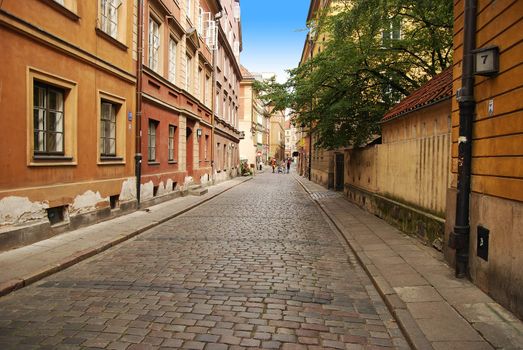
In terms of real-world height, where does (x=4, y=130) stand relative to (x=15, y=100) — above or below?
below

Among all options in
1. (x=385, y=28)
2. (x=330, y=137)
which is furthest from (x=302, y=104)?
(x=385, y=28)

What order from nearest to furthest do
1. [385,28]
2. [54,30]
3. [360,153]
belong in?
[54,30] < [385,28] < [360,153]

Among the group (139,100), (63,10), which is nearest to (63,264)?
(63,10)

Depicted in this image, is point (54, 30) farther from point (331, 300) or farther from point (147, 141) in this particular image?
point (331, 300)

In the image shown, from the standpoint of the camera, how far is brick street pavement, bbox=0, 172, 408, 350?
4.13 metres

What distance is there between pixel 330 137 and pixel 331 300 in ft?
34.8

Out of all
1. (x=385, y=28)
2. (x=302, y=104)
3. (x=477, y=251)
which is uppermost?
(x=385, y=28)

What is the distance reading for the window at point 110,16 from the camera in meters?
11.4

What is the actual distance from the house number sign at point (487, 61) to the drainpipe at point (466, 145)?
430mm

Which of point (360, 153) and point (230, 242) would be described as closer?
point (230, 242)

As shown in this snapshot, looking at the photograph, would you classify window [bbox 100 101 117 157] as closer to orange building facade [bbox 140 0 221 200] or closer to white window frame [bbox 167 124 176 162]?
orange building facade [bbox 140 0 221 200]

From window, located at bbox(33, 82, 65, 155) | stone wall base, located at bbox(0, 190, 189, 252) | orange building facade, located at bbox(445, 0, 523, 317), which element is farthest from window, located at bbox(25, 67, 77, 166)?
orange building facade, located at bbox(445, 0, 523, 317)

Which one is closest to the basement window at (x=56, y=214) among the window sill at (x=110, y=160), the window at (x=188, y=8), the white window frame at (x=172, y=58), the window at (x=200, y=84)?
the window sill at (x=110, y=160)

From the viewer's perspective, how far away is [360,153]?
1612 centimetres
